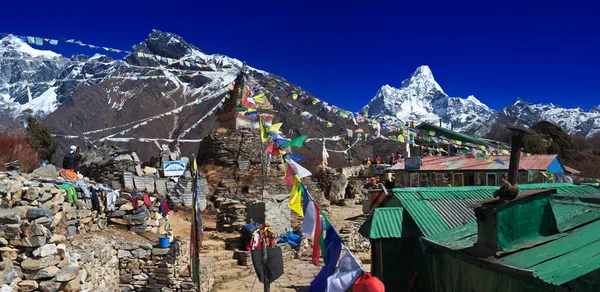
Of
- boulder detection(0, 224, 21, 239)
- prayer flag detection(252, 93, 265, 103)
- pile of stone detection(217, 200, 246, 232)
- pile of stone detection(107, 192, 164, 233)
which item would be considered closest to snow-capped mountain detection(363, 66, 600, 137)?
prayer flag detection(252, 93, 265, 103)

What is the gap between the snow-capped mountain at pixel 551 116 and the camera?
3533 inches

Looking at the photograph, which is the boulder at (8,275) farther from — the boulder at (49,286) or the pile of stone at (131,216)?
the pile of stone at (131,216)

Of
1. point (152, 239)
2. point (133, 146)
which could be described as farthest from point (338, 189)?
point (133, 146)

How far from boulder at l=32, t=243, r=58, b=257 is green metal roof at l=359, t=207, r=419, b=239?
5.08m

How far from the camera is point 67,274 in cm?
652

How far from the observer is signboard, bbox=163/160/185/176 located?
1862 cm

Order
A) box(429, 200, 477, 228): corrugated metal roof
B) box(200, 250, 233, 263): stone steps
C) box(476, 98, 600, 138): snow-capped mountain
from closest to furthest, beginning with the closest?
box(429, 200, 477, 228): corrugated metal roof, box(200, 250, 233, 263): stone steps, box(476, 98, 600, 138): snow-capped mountain

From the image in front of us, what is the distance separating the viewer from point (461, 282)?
19.3ft

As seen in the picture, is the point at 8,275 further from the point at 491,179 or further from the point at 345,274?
the point at 491,179

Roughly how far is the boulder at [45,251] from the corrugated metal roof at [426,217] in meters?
5.91

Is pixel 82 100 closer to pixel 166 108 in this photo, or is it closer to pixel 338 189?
pixel 166 108

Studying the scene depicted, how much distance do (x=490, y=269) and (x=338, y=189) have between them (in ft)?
71.6

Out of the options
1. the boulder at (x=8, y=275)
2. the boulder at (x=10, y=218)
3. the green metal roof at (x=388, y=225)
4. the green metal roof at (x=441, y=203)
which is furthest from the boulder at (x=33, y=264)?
the green metal roof at (x=441, y=203)

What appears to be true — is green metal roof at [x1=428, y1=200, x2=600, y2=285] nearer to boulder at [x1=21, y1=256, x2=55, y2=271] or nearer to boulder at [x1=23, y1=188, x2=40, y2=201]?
boulder at [x1=21, y1=256, x2=55, y2=271]
